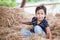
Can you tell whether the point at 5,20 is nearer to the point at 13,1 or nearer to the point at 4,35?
the point at 4,35

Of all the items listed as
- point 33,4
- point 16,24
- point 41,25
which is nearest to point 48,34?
point 41,25

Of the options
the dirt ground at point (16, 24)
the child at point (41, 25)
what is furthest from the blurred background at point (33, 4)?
the child at point (41, 25)

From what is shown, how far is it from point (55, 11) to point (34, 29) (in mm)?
333

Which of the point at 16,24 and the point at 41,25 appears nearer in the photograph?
the point at 41,25

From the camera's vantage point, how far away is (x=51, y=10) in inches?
54.1

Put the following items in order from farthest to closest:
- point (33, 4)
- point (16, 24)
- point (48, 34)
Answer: point (33, 4) < point (16, 24) < point (48, 34)

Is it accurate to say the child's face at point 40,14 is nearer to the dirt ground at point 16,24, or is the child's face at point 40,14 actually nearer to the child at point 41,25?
the child at point 41,25

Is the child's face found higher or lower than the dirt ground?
higher

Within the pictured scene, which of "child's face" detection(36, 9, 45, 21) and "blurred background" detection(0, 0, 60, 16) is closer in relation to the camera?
"child's face" detection(36, 9, 45, 21)

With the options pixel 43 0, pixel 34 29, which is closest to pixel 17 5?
pixel 43 0

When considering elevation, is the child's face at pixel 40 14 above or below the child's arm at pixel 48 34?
above

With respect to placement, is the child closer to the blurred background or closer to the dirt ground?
the dirt ground

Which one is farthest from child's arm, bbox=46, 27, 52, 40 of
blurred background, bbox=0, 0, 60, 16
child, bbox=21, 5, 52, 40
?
blurred background, bbox=0, 0, 60, 16

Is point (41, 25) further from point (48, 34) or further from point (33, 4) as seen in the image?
point (33, 4)
